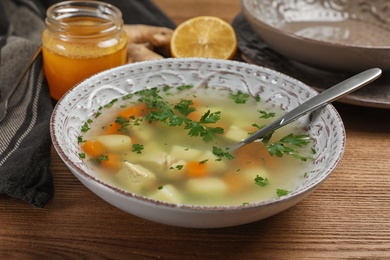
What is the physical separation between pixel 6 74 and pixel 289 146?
1073mm

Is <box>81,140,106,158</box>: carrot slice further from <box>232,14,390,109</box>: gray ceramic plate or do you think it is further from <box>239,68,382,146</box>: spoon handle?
<box>232,14,390,109</box>: gray ceramic plate

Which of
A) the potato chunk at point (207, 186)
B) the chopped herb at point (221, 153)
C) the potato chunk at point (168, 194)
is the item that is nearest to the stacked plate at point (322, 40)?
the chopped herb at point (221, 153)

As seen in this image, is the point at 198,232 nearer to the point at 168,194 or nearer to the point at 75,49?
the point at 168,194

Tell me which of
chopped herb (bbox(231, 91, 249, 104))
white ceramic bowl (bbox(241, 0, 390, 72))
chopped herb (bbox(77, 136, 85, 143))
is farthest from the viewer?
white ceramic bowl (bbox(241, 0, 390, 72))

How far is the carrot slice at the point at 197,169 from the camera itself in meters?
1.47

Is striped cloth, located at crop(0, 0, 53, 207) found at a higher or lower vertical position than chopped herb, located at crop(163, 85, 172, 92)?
lower

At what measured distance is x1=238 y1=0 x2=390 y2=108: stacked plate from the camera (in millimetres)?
1951

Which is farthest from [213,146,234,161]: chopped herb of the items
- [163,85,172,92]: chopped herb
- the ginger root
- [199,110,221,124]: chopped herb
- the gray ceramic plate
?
the ginger root

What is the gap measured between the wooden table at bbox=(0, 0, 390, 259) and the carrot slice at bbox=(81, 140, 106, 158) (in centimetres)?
11

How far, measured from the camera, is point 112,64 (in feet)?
6.77

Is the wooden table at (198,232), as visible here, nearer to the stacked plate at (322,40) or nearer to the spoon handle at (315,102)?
the spoon handle at (315,102)

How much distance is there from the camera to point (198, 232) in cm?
141

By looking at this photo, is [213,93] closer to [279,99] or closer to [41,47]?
[279,99]

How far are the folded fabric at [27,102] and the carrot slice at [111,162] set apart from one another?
0.17 meters
